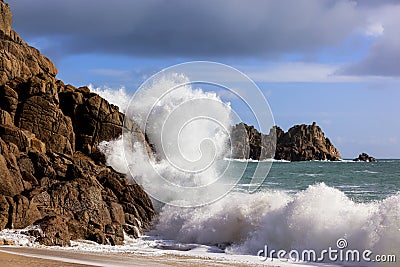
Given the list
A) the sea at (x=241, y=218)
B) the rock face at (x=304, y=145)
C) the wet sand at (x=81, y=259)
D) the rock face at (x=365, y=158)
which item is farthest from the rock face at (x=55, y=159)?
the rock face at (x=365, y=158)

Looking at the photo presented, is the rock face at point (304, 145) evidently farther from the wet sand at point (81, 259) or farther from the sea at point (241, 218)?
the wet sand at point (81, 259)

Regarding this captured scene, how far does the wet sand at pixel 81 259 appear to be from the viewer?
52.4 ft

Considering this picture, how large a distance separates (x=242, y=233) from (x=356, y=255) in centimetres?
590

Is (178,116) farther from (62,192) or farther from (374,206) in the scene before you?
(374,206)

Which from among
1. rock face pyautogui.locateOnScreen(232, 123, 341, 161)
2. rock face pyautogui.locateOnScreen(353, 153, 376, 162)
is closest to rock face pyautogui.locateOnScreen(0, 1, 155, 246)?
rock face pyautogui.locateOnScreen(232, 123, 341, 161)

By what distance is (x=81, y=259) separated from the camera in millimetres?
17391

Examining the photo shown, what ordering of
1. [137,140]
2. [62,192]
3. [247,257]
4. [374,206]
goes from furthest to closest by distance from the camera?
1. [137,140]
2. [62,192]
3. [374,206]
4. [247,257]

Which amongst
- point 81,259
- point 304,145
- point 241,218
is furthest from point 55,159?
point 304,145

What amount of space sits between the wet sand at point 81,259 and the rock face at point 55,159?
2.18 metres

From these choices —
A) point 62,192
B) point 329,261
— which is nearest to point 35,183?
point 62,192

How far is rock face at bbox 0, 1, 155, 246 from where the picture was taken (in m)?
22.5

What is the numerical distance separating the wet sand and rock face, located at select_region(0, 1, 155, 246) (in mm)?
2180

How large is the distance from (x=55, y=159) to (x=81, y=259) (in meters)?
11.0

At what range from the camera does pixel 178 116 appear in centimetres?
2177
